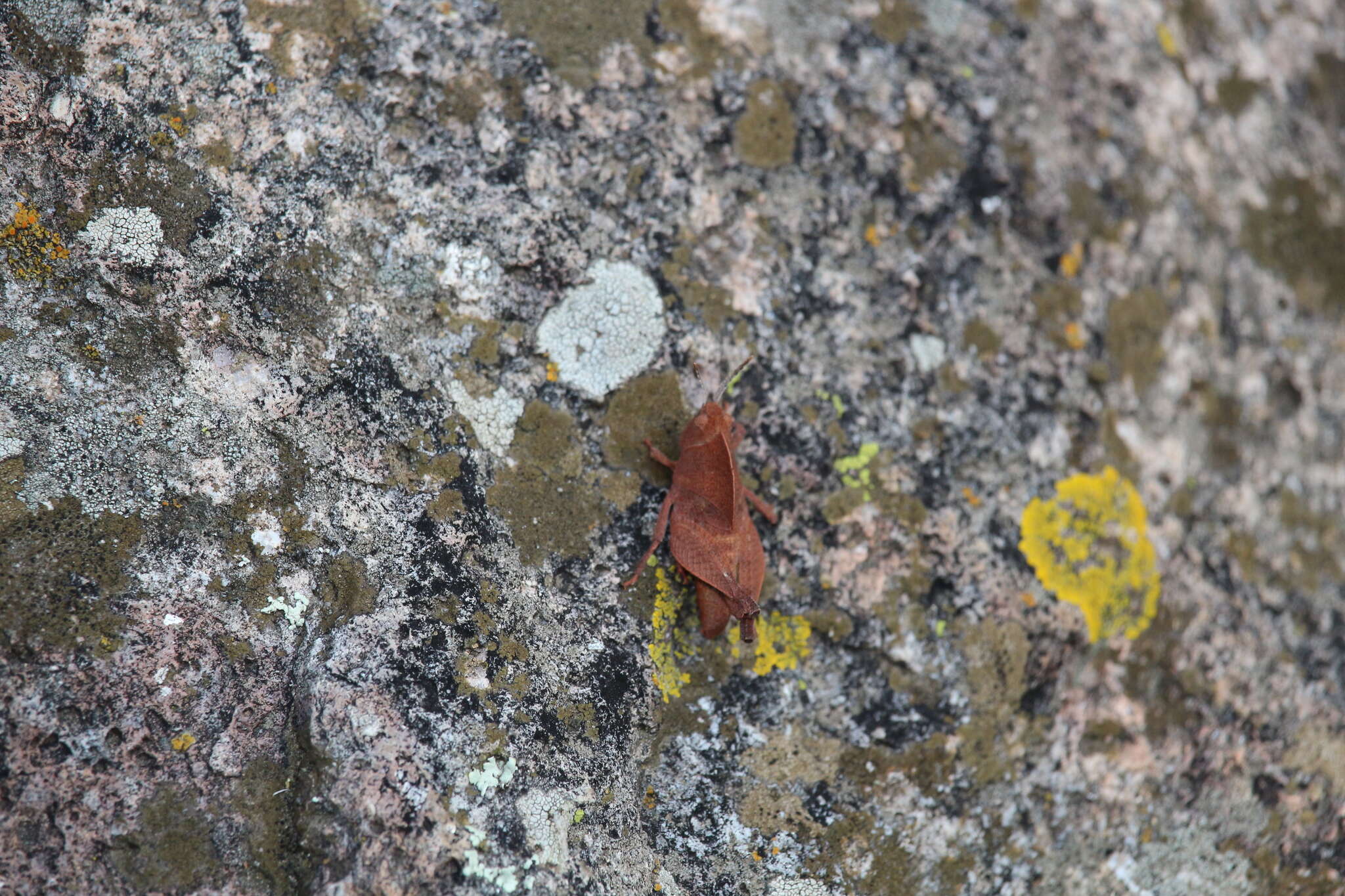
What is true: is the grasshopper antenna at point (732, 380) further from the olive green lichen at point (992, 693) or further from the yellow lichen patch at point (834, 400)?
the olive green lichen at point (992, 693)

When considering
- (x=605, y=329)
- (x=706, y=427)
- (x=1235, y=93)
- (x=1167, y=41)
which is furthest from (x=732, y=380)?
(x=1235, y=93)

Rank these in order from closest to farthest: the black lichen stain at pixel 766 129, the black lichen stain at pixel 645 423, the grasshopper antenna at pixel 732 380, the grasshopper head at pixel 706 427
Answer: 1. the grasshopper head at pixel 706 427
2. the black lichen stain at pixel 645 423
3. the grasshopper antenna at pixel 732 380
4. the black lichen stain at pixel 766 129

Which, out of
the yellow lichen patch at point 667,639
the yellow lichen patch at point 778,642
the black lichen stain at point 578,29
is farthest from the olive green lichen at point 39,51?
the yellow lichen patch at point 778,642

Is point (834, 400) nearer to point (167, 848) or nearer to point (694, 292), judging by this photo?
point (694, 292)

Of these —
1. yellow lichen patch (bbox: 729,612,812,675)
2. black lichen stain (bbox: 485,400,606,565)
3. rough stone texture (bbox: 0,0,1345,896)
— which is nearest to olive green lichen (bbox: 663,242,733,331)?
rough stone texture (bbox: 0,0,1345,896)

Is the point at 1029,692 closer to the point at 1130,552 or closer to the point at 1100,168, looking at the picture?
the point at 1130,552

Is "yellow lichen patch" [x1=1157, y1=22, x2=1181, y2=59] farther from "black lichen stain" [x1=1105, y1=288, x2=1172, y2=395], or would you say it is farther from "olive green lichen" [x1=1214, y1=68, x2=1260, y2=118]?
"black lichen stain" [x1=1105, y1=288, x2=1172, y2=395]

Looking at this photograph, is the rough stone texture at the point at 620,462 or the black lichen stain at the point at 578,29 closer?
the rough stone texture at the point at 620,462

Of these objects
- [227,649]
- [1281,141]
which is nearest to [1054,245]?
[1281,141]
